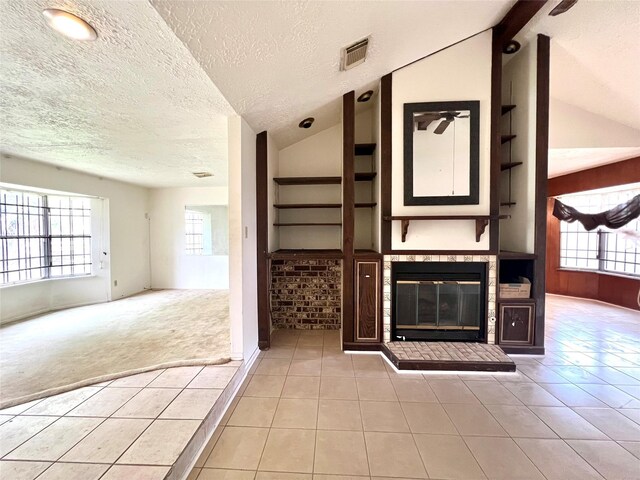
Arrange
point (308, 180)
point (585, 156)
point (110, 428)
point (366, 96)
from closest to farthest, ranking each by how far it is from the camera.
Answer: point (110, 428), point (366, 96), point (308, 180), point (585, 156)

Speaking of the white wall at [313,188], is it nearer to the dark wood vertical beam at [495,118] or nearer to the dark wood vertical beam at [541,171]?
the dark wood vertical beam at [495,118]

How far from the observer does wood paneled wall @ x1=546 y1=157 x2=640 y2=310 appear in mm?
4305

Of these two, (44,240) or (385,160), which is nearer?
(385,160)

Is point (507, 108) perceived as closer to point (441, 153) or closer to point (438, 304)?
point (441, 153)

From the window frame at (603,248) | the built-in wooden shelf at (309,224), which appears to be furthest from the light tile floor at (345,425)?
the window frame at (603,248)

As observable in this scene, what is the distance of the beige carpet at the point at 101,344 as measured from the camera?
2.20 metres

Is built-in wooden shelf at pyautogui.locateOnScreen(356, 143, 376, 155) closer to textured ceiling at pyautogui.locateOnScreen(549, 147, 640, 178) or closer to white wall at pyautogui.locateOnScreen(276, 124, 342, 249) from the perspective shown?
white wall at pyautogui.locateOnScreen(276, 124, 342, 249)

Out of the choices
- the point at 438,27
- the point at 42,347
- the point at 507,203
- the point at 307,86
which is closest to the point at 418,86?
the point at 438,27

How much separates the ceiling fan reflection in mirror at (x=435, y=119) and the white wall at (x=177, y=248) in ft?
13.9

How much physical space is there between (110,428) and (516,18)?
4.54 m

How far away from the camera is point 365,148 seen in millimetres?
3277

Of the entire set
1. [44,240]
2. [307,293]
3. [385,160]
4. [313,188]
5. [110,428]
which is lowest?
[110,428]

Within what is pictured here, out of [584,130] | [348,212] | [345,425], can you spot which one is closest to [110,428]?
[345,425]

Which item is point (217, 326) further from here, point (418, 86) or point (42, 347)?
point (418, 86)
